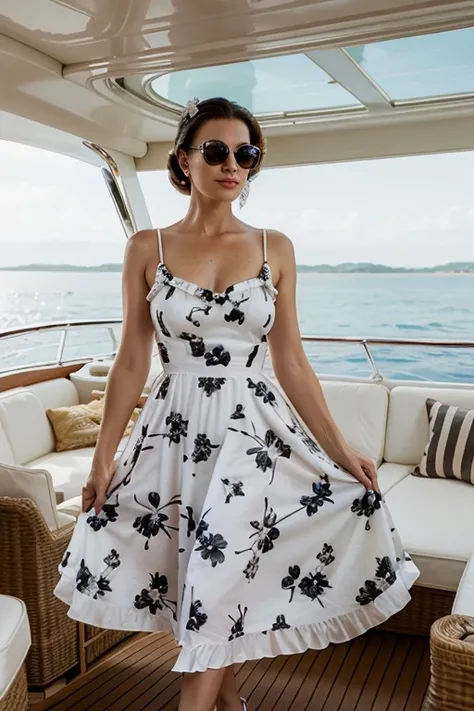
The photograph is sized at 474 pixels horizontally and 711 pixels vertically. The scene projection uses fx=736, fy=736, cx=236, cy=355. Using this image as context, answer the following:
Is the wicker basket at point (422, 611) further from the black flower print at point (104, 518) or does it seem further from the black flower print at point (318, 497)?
the black flower print at point (104, 518)

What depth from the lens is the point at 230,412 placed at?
172 cm

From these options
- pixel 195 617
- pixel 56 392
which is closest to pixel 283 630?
pixel 195 617

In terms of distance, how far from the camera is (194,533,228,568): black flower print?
1570 millimetres

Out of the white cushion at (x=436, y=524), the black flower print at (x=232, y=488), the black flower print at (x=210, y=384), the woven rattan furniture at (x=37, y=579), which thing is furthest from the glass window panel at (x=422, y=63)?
the woven rattan furniture at (x=37, y=579)

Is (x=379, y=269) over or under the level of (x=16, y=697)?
over

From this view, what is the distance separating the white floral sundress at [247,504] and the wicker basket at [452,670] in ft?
1.35

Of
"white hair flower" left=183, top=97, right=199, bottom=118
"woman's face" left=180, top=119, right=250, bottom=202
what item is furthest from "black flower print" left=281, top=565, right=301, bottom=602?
"white hair flower" left=183, top=97, right=199, bottom=118

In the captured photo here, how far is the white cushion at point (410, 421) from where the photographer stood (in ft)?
11.8

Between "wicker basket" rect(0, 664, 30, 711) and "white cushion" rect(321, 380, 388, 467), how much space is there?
81.8 inches

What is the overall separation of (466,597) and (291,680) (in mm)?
809

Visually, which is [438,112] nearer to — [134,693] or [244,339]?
[244,339]

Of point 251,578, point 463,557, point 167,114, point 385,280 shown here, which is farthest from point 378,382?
point 385,280

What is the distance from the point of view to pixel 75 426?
4156 millimetres

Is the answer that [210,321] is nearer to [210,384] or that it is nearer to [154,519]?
[210,384]
